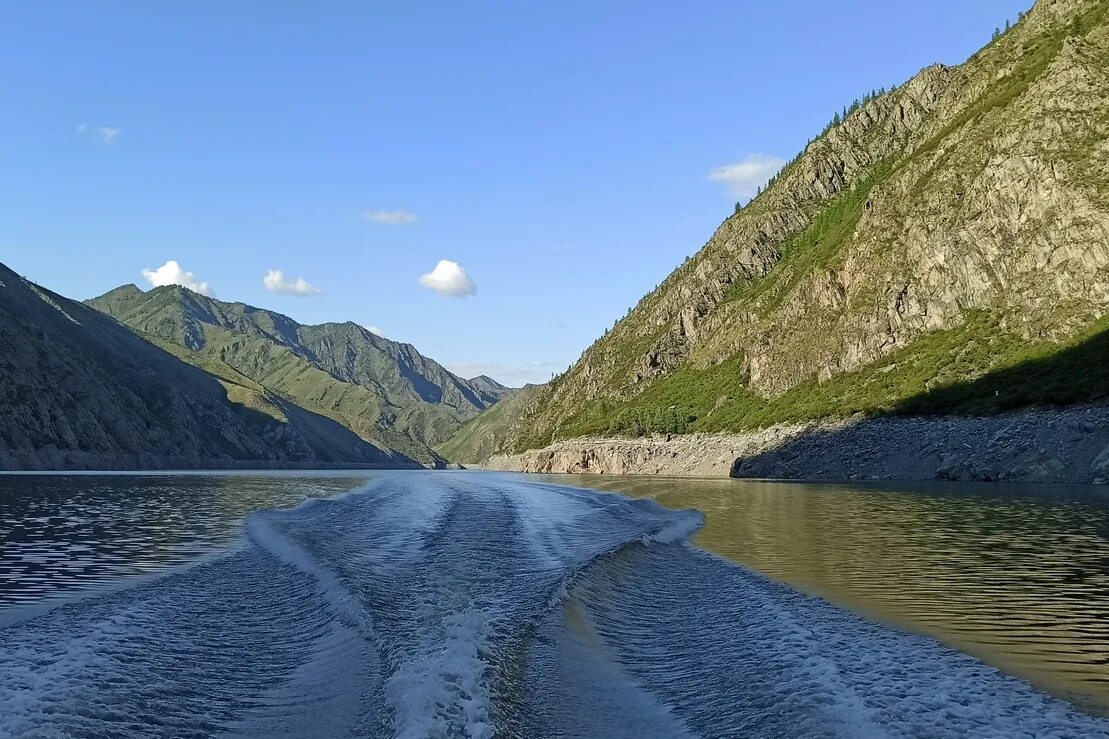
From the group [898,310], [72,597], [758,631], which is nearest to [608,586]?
[758,631]

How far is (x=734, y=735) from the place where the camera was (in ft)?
32.6

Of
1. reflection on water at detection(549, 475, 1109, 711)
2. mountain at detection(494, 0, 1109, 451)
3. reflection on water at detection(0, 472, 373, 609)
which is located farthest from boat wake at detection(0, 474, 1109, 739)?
mountain at detection(494, 0, 1109, 451)

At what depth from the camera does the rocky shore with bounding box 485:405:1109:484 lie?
221ft

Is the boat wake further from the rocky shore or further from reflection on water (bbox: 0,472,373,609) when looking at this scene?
the rocky shore

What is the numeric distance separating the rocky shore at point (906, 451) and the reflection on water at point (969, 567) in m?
22.4

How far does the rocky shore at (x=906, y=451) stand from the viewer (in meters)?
67.2

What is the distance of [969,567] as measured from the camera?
22.3 meters

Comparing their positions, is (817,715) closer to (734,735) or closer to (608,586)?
(734,735)

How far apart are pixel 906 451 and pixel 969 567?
71.5m

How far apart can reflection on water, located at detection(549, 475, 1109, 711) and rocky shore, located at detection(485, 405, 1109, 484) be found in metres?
22.4

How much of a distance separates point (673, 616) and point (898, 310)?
5190 inches

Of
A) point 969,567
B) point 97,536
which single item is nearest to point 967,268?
point 969,567

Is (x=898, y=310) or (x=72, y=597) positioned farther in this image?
(x=898, y=310)

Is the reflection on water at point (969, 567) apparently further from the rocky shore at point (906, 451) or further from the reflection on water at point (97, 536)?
the rocky shore at point (906, 451)
